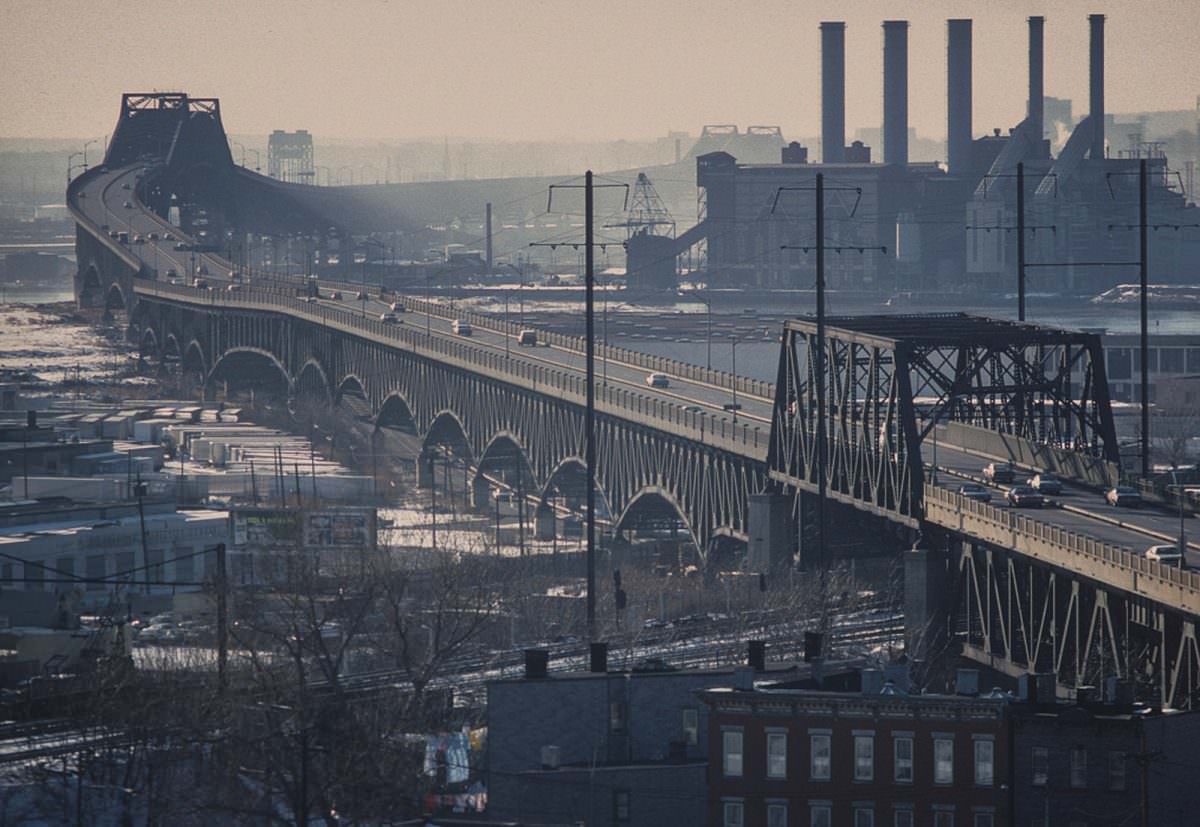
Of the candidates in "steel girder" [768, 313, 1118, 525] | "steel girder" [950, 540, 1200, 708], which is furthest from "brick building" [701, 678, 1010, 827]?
"steel girder" [768, 313, 1118, 525]

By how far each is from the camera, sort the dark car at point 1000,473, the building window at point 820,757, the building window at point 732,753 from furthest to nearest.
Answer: the dark car at point 1000,473 < the building window at point 732,753 < the building window at point 820,757

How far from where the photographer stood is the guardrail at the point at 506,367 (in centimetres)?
9056

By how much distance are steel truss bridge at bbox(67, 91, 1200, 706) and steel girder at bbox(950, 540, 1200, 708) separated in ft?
0.20

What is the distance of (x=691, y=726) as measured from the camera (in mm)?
48125

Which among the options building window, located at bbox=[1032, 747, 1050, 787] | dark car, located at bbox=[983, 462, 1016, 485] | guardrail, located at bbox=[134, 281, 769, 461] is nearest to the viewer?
building window, located at bbox=[1032, 747, 1050, 787]

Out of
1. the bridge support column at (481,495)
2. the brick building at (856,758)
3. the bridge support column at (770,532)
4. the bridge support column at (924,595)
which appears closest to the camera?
the brick building at (856,758)

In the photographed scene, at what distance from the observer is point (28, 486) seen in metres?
103

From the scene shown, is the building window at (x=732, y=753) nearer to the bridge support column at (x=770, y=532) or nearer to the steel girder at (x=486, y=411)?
the bridge support column at (x=770, y=532)

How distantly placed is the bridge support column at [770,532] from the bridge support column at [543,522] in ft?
76.8

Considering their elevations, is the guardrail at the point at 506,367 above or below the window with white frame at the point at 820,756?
above

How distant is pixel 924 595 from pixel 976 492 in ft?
8.81

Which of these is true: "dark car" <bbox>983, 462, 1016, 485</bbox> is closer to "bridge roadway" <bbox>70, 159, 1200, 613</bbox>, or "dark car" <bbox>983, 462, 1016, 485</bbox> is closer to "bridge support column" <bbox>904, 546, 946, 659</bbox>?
"bridge roadway" <bbox>70, 159, 1200, 613</bbox>

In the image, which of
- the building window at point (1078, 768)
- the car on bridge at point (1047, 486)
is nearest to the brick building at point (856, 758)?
the building window at point (1078, 768)

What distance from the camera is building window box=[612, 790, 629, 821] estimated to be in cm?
4641
